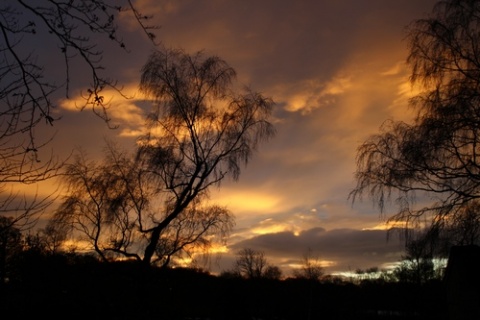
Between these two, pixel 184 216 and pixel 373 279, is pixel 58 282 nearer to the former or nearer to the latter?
pixel 184 216

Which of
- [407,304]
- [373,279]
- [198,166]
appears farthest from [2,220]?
[373,279]

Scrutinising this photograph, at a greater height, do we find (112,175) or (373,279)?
(112,175)

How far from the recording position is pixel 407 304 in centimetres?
4559

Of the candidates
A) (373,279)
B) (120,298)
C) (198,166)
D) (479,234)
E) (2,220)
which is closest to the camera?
(2,220)

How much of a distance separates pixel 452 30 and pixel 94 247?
1715 cm

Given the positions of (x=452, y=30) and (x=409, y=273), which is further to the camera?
(x=409, y=273)

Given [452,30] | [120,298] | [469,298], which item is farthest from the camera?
[469,298]

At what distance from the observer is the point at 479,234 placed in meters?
10.0

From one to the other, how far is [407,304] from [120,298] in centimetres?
3513

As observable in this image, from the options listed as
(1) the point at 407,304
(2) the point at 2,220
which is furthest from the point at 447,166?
(1) the point at 407,304

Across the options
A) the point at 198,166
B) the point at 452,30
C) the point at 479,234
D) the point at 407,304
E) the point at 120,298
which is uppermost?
the point at 452,30

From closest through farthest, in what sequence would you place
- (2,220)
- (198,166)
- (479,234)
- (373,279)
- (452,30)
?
(2,220), (479,234), (452,30), (198,166), (373,279)

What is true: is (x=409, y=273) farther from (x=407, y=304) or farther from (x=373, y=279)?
(x=373, y=279)

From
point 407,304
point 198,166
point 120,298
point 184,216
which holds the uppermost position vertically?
point 198,166
